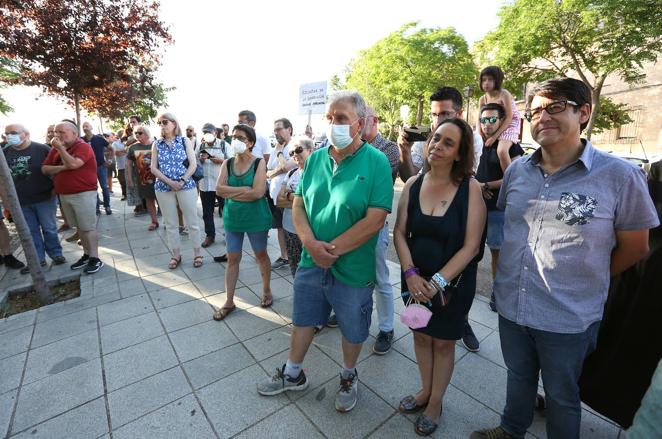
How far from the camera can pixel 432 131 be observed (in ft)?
7.64

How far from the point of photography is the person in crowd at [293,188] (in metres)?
3.05

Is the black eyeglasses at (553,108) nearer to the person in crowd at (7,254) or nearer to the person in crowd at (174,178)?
the person in crowd at (174,178)

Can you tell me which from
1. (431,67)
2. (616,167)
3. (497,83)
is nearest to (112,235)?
(497,83)

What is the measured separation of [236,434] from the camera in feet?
6.38

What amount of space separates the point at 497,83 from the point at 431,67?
833 inches

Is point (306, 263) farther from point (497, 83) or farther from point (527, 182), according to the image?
point (497, 83)

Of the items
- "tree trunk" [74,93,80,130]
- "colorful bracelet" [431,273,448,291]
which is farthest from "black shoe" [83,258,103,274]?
"tree trunk" [74,93,80,130]

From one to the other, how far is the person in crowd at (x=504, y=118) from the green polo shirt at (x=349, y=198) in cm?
144

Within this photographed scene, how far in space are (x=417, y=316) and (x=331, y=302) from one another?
0.57 meters

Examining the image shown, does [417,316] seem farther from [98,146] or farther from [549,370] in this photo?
[98,146]

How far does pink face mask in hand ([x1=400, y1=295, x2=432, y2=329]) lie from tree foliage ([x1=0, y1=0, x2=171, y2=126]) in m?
9.48

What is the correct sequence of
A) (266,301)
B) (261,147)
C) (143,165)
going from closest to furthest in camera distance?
1. (266,301)
2. (261,147)
3. (143,165)

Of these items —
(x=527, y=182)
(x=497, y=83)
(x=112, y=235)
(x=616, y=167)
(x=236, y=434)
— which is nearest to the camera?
(x=616, y=167)

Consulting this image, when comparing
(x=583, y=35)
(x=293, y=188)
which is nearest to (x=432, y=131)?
(x=293, y=188)
